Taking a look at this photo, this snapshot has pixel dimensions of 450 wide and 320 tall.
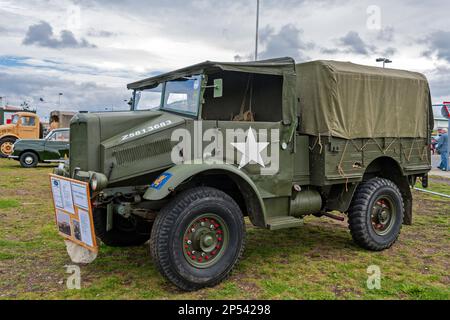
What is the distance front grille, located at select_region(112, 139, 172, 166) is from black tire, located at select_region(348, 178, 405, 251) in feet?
9.18

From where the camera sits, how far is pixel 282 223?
16.1 ft

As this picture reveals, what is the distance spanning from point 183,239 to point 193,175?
0.66 m

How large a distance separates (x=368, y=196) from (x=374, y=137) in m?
0.83

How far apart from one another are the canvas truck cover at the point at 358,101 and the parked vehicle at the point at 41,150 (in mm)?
13456

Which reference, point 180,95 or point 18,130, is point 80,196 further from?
point 18,130

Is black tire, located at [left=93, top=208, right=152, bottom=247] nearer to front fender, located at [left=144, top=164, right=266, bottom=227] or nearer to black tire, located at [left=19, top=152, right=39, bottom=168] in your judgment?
front fender, located at [left=144, top=164, right=266, bottom=227]

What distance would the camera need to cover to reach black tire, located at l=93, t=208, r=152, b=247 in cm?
515

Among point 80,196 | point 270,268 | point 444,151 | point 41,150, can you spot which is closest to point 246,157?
point 270,268

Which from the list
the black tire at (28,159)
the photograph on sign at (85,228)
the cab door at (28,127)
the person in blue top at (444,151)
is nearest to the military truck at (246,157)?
the photograph on sign at (85,228)
